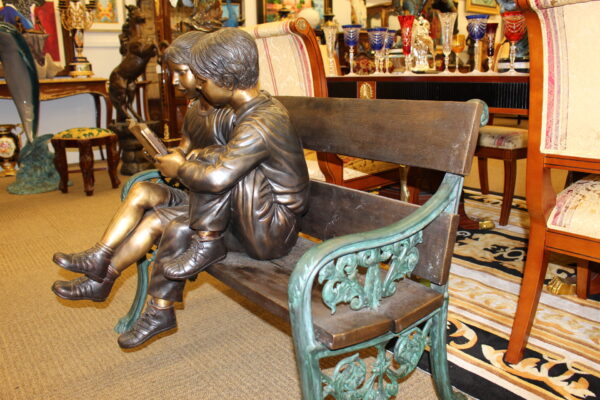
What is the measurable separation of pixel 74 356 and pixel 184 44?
115 cm

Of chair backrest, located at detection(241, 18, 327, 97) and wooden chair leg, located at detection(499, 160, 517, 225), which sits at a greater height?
chair backrest, located at detection(241, 18, 327, 97)

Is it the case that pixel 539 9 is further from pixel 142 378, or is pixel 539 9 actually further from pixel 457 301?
pixel 142 378

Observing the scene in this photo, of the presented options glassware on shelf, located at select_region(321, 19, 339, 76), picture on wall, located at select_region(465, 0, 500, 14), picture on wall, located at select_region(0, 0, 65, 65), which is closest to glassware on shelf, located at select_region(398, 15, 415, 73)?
glassware on shelf, located at select_region(321, 19, 339, 76)

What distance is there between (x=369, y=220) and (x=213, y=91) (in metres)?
0.55

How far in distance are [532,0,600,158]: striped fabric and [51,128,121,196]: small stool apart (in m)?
3.42

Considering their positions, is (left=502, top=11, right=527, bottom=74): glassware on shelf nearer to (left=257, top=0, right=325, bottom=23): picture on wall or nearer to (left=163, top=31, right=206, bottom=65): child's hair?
(left=163, top=31, right=206, bottom=65): child's hair

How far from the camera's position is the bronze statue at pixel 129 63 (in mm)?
4719

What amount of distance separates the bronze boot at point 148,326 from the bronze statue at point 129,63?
3.75 m

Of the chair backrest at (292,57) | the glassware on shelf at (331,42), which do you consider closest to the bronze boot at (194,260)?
the chair backrest at (292,57)

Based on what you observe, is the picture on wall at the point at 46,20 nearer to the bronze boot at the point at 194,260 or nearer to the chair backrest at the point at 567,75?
the bronze boot at the point at 194,260

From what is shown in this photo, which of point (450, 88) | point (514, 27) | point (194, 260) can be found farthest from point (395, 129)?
point (514, 27)

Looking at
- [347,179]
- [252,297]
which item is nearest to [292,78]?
[347,179]

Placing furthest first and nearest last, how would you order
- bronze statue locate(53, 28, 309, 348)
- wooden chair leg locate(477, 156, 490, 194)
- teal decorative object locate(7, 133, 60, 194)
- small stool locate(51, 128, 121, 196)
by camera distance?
teal decorative object locate(7, 133, 60, 194) < small stool locate(51, 128, 121, 196) < wooden chair leg locate(477, 156, 490, 194) < bronze statue locate(53, 28, 309, 348)

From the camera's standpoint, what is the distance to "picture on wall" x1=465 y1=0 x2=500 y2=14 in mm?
7627
